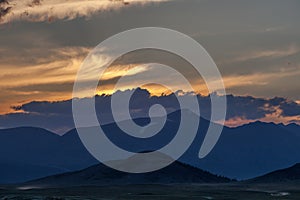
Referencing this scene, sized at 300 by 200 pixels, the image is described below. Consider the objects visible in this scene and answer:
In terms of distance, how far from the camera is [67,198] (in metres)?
144

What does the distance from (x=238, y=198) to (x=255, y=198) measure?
4.21 meters

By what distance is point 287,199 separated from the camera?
145375mm

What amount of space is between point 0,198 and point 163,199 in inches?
1651

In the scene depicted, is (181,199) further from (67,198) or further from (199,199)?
(67,198)

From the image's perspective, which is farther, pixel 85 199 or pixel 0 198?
pixel 0 198

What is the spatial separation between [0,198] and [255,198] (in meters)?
64.5

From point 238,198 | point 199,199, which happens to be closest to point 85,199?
point 199,199

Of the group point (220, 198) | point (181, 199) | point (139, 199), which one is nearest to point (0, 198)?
point (139, 199)

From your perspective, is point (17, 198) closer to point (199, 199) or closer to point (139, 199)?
point (139, 199)

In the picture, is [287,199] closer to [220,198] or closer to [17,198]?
[220,198]

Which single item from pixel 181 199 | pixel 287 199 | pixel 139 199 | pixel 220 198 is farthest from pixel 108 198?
pixel 287 199

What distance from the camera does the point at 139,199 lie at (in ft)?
481

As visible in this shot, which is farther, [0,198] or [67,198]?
[0,198]

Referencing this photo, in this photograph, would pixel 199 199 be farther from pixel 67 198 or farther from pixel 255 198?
pixel 67 198
